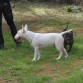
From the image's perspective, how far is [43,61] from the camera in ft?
30.2

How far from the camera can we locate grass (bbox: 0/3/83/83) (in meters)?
7.69

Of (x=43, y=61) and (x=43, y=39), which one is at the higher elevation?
(x=43, y=39)

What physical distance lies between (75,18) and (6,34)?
3867mm

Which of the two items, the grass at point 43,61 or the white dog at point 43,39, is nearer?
the grass at point 43,61

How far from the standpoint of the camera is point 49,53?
10180 mm

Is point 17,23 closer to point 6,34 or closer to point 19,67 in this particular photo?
point 6,34

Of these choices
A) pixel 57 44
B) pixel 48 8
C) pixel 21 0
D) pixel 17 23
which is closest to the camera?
pixel 57 44

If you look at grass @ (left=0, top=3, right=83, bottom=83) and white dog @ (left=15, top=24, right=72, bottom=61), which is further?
white dog @ (left=15, top=24, right=72, bottom=61)

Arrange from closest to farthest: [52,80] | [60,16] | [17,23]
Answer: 1. [52,80]
2. [17,23]
3. [60,16]

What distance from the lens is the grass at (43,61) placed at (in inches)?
303

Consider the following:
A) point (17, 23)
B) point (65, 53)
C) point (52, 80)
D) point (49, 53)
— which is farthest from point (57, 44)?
point (17, 23)

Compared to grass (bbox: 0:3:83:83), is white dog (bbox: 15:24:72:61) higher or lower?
higher

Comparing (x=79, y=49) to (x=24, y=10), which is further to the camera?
(x=24, y=10)

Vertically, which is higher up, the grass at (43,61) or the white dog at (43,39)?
the white dog at (43,39)
